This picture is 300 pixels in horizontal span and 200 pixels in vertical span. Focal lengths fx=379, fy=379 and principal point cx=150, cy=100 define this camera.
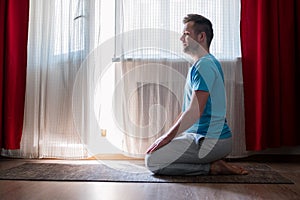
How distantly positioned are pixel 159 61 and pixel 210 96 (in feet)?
2.53

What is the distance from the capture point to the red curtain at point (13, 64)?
2.61 metres

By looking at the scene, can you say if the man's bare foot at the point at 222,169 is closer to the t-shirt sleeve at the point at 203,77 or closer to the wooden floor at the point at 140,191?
the wooden floor at the point at 140,191

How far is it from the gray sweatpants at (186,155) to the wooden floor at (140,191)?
22 centimetres

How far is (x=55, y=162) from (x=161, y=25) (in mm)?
1175

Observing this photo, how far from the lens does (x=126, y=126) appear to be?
8.63ft

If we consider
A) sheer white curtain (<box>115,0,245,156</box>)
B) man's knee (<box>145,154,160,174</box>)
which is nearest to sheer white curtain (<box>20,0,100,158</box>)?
sheer white curtain (<box>115,0,245,156</box>)

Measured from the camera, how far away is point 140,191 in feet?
5.00

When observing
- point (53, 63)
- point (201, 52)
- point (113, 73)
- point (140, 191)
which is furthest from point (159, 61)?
point (140, 191)

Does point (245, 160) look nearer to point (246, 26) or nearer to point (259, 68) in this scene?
point (259, 68)

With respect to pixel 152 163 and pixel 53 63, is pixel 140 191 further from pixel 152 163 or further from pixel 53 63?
pixel 53 63

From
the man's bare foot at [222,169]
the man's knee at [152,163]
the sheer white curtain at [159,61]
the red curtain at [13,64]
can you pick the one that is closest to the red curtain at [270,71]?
the sheer white curtain at [159,61]

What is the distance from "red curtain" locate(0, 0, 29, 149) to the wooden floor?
38.1 inches

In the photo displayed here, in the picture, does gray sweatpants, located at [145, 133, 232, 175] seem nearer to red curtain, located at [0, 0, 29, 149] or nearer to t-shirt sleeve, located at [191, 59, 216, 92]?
t-shirt sleeve, located at [191, 59, 216, 92]

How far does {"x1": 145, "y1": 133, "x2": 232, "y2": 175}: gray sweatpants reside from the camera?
188cm
